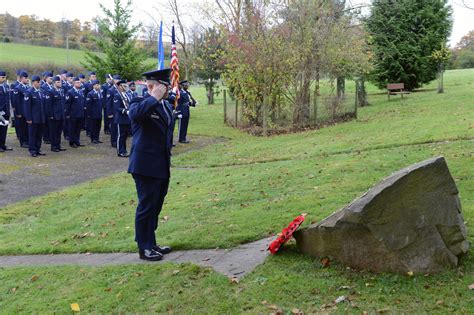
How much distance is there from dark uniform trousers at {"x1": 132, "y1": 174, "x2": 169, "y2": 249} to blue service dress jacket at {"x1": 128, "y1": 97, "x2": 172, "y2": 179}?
12cm

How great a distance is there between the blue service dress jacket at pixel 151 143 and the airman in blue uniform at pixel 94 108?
46.6 feet

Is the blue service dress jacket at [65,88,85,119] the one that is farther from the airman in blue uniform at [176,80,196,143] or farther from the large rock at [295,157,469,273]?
the large rock at [295,157,469,273]

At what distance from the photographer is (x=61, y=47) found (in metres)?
65.2

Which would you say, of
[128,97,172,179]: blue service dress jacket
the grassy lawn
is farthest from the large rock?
[128,97,172,179]: blue service dress jacket

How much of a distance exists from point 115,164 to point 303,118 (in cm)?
989

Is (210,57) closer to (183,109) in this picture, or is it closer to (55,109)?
(183,109)

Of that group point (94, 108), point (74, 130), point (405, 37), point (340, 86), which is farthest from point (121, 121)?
point (405, 37)

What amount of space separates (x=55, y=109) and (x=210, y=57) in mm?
11568

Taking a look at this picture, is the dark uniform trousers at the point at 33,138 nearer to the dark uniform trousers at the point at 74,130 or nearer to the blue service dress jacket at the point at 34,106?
the blue service dress jacket at the point at 34,106

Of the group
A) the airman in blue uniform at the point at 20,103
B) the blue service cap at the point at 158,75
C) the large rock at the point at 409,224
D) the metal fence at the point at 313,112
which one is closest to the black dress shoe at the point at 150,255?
the blue service cap at the point at 158,75

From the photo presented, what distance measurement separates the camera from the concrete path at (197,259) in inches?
235

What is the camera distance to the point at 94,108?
1994cm

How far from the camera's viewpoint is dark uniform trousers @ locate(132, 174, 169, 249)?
20.9 feet

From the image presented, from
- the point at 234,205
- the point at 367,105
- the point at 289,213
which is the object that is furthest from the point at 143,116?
the point at 367,105
